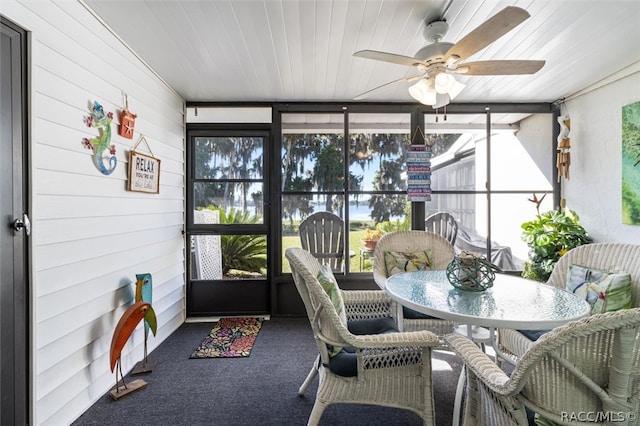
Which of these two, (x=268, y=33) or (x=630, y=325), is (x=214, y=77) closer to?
Result: (x=268, y=33)

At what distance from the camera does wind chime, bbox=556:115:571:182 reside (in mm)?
3271

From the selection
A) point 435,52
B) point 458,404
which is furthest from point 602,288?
point 435,52

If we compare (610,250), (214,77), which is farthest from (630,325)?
(214,77)

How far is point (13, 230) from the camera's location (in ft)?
4.86

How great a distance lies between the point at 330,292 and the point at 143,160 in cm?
202

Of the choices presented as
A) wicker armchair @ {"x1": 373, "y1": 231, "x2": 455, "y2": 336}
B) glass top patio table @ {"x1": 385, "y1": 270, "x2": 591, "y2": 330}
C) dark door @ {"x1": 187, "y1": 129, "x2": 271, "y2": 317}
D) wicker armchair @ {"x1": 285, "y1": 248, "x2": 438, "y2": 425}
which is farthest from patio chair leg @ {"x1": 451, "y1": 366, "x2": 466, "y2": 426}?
dark door @ {"x1": 187, "y1": 129, "x2": 271, "y2": 317}

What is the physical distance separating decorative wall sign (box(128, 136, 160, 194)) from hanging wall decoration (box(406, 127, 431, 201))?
2700 millimetres

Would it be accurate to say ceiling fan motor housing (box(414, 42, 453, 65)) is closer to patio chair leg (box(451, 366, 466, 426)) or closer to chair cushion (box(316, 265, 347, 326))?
chair cushion (box(316, 265, 347, 326))

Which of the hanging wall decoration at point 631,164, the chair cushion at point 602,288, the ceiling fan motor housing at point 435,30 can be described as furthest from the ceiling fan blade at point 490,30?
the hanging wall decoration at point 631,164

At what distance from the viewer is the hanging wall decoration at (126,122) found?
2258 mm

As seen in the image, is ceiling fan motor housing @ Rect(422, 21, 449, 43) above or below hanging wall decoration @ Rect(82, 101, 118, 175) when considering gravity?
above

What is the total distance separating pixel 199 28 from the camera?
204 centimetres

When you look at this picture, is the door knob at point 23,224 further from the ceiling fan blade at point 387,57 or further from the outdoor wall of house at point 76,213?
the ceiling fan blade at point 387,57

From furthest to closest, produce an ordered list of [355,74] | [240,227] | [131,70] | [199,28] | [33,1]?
[240,227] < [355,74] < [131,70] < [199,28] < [33,1]
